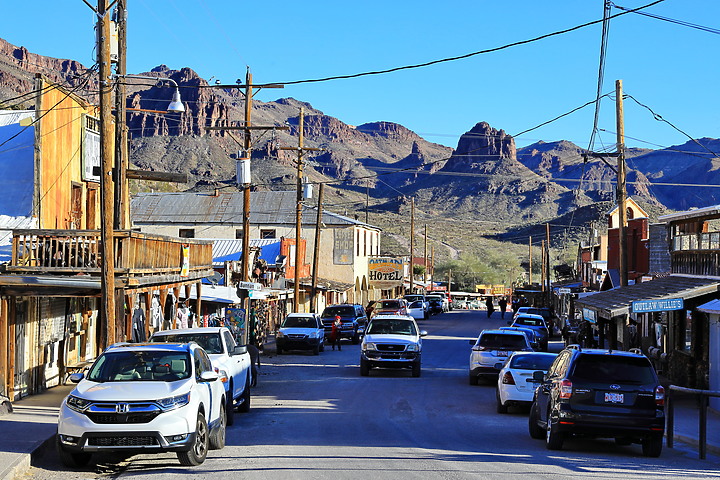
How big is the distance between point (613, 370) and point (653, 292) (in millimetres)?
10741

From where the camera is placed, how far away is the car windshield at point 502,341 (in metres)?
25.7

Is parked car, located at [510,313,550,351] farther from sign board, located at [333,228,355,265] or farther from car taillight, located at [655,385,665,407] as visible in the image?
sign board, located at [333,228,355,265]

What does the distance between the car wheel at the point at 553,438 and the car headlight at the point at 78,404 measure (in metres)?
6.90

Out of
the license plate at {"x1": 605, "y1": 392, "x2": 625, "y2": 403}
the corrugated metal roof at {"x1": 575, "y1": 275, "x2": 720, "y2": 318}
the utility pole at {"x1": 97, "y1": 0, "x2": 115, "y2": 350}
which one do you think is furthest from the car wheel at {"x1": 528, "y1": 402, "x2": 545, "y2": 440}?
the utility pole at {"x1": 97, "y1": 0, "x2": 115, "y2": 350}

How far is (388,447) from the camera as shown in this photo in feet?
45.9

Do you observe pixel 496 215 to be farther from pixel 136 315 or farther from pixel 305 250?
pixel 136 315

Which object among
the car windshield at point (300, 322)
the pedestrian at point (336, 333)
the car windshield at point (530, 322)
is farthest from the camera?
the pedestrian at point (336, 333)

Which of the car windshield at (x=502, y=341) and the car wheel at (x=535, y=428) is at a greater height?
the car windshield at (x=502, y=341)

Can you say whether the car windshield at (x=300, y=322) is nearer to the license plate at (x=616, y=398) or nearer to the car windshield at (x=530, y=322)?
the car windshield at (x=530, y=322)

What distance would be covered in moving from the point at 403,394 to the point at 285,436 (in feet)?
26.5

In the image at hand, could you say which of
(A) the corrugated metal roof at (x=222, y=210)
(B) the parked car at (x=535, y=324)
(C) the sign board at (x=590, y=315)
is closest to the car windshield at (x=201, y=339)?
(C) the sign board at (x=590, y=315)

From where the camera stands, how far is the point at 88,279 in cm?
1884

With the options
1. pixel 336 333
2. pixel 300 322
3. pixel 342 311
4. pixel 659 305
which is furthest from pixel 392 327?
pixel 342 311

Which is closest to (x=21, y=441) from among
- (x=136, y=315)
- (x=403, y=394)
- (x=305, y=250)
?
(x=136, y=315)
